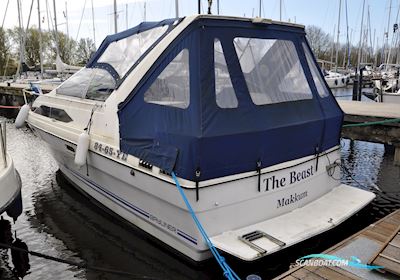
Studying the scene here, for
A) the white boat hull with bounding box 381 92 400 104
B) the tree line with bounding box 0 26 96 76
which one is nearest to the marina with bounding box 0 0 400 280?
the white boat hull with bounding box 381 92 400 104

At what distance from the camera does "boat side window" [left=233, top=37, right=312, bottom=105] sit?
14.5ft

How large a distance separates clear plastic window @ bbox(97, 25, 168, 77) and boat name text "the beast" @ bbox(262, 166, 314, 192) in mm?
2336

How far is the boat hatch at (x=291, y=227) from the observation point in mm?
3656

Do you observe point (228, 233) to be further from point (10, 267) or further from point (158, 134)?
point (10, 267)

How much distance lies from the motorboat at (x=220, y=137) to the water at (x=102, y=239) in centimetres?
26

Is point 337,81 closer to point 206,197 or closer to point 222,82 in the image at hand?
point 222,82

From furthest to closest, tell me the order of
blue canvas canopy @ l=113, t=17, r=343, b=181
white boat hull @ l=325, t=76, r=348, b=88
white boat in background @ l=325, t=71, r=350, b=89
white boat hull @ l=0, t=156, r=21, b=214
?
white boat in background @ l=325, t=71, r=350, b=89 → white boat hull @ l=325, t=76, r=348, b=88 → white boat hull @ l=0, t=156, r=21, b=214 → blue canvas canopy @ l=113, t=17, r=343, b=181

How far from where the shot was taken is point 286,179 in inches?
174

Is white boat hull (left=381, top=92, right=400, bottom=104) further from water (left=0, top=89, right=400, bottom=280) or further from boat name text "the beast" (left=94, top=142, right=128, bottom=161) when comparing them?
boat name text "the beast" (left=94, top=142, right=128, bottom=161)

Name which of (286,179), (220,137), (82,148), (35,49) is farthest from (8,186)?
(35,49)

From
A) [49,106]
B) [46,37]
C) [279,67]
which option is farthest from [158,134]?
[46,37]

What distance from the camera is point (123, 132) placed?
15.2ft

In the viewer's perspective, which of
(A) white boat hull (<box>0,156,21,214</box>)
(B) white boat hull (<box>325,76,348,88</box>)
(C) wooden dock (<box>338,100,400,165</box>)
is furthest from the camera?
(B) white boat hull (<box>325,76,348,88</box>)

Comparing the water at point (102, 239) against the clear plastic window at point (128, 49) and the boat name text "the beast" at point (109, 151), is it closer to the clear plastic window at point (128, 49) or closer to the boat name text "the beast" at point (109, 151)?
the boat name text "the beast" at point (109, 151)
